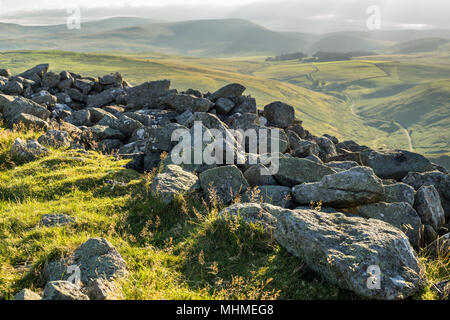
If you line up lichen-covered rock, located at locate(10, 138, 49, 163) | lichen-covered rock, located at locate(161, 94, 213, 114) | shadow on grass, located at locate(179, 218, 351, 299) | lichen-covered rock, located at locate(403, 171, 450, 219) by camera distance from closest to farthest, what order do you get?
shadow on grass, located at locate(179, 218, 351, 299) → lichen-covered rock, located at locate(403, 171, 450, 219) → lichen-covered rock, located at locate(10, 138, 49, 163) → lichen-covered rock, located at locate(161, 94, 213, 114)

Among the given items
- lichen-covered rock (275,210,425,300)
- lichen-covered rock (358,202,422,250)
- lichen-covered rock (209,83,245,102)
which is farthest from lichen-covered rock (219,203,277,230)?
lichen-covered rock (209,83,245,102)

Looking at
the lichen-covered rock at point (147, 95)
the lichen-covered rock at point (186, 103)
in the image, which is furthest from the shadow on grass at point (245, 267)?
the lichen-covered rock at point (147, 95)

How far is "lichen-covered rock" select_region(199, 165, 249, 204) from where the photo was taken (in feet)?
36.2

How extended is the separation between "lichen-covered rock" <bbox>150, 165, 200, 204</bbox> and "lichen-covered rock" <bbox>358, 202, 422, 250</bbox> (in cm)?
566

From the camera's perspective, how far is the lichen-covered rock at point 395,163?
16719mm

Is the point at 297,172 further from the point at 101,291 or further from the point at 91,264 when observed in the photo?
the point at 101,291

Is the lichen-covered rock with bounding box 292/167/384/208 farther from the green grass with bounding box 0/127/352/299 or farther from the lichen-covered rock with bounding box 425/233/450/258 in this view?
the green grass with bounding box 0/127/352/299

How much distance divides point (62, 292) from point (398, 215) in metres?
9.13

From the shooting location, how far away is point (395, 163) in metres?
17.1

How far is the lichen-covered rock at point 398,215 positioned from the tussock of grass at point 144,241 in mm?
1919

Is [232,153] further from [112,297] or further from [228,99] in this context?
[228,99]

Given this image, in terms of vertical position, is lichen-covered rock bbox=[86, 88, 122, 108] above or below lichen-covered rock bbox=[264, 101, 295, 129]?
above

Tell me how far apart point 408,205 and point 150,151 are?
10.8 m

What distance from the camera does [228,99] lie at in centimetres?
2494
